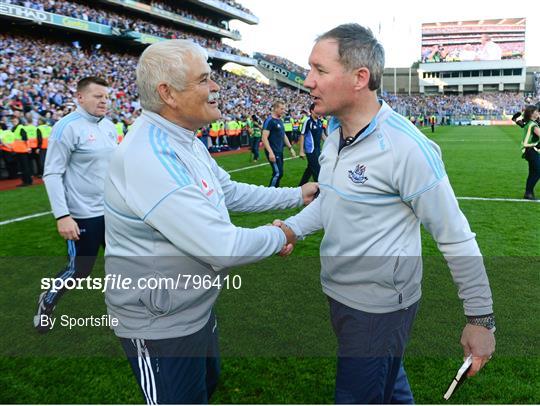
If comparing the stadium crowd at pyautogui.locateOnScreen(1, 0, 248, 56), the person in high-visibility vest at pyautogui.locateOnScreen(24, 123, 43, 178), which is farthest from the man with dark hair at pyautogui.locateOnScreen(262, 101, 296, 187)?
the stadium crowd at pyautogui.locateOnScreen(1, 0, 248, 56)

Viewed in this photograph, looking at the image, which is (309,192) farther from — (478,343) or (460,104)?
(460,104)

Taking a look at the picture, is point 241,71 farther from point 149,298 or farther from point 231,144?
point 149,298

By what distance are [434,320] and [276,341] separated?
1.45 meters

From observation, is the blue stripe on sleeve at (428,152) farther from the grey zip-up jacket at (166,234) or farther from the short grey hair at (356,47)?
the grey zip-up jacket at (166,234)

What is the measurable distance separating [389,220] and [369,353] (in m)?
0.57

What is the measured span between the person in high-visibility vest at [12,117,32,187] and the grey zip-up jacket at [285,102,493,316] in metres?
12.5

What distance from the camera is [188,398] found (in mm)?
2014

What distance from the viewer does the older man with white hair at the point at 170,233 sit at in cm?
169

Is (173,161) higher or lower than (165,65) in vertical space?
lower

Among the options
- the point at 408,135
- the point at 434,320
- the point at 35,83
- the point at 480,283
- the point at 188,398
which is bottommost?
the point at 434,320

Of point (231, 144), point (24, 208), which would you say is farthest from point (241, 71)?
point (24, 208)

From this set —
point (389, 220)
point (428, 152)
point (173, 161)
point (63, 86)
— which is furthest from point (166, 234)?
point (63, 86)

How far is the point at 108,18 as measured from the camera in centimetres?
3862

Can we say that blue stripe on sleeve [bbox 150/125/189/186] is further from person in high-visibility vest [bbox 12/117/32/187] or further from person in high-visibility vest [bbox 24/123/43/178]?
person in high-visibility vest [bbox 24/123/43/178]
